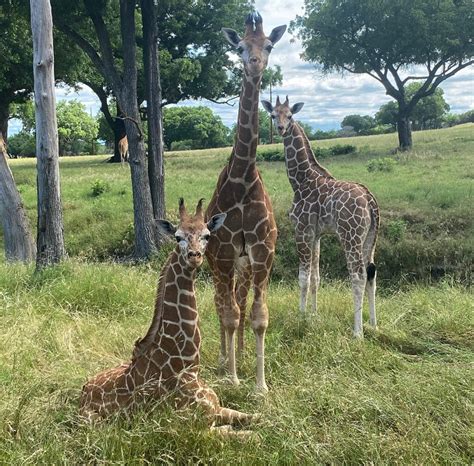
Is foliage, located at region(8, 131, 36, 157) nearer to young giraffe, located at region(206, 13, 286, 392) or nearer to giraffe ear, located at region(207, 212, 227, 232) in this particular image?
young giraffe, located at region(206, 13, 286, 392)

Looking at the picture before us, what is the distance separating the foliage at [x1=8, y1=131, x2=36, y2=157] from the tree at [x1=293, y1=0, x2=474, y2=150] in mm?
45226

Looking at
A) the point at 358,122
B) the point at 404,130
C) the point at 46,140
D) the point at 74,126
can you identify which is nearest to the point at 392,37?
the point at 404,130

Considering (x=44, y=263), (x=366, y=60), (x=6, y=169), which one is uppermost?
(x=366, y=60)

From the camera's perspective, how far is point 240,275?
551cm

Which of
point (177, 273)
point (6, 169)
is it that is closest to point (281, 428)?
point (177, 273)

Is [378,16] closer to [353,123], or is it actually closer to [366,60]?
[366,60]

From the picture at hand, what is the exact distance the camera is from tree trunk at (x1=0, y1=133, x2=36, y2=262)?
10930 mm

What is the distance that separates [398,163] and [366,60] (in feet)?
28.7

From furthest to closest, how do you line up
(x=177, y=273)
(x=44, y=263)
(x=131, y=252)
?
(x=131, y=252)
(x=44, y=263)
(x=177, y=273)

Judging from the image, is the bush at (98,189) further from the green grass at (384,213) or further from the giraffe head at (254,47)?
the giraffe head at (254,47)

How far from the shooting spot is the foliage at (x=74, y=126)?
→ 6228 centimetres

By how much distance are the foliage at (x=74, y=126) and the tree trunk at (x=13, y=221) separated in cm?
5258

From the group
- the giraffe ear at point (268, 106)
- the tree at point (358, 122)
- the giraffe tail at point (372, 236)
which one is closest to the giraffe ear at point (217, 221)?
the giraffe tail at point (372, 236)

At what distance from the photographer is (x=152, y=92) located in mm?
12352
